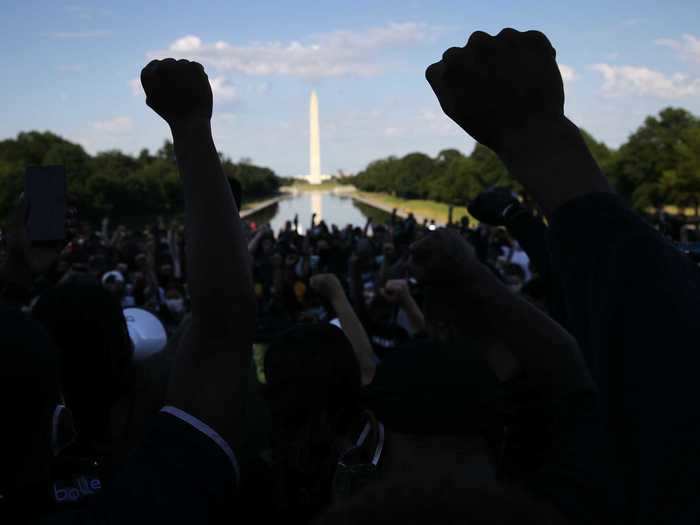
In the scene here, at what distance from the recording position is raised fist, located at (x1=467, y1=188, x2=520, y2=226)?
2.95m

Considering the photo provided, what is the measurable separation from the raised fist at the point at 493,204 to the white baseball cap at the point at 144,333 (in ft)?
4.60

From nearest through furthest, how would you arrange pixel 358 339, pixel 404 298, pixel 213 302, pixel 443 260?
pixel 213 302 < pixel 443 260 < pixel 358 339 < pixel 404 298

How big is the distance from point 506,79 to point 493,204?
6.70ft

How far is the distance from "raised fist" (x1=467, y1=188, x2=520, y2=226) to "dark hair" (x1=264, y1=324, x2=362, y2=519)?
93 cm

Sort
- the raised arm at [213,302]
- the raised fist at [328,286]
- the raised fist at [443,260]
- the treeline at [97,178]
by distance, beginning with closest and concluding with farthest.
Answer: the raised arm at [213,302] < the raised fist at [443,260] < the raised fist at [328,286] < the treeline at [97,178]

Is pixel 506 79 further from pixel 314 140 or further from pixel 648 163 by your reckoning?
pixel 314 140

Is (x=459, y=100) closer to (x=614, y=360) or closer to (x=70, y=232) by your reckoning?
(x=614, y=360)

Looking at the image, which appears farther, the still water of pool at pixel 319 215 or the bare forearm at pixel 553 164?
the still water of pool at pixel 319 215

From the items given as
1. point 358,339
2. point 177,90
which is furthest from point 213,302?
point 358,339

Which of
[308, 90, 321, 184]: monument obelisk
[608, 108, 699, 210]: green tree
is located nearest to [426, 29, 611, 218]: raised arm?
[608, 108, 699, 210]: green tree

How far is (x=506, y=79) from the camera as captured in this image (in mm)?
998

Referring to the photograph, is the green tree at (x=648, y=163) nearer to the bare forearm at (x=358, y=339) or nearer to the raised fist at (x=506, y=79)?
the bare forearm at (x=358, y=339)

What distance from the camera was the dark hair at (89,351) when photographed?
2.03m

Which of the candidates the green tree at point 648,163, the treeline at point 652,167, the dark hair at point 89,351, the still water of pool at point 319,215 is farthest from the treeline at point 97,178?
the dark hair at point 89,351
